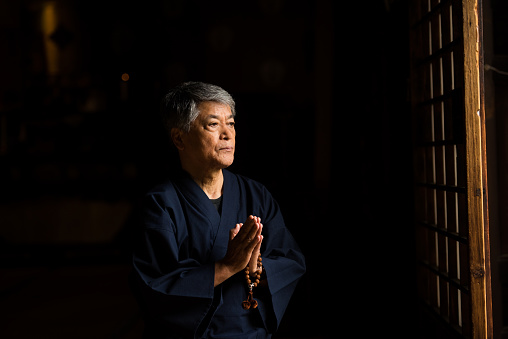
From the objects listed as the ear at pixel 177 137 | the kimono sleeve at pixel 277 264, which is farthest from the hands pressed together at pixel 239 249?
the ear at pixel 177 137

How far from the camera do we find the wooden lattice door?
5.71 ft

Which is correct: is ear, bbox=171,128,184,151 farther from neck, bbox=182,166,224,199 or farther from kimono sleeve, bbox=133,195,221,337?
kimono sleeve, bbox=133,195,221,337

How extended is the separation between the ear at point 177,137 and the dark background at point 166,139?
1.55 meters

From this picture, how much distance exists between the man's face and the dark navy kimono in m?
0.14

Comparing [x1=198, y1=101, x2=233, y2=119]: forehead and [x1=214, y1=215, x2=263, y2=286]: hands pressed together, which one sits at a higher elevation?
[x1=198, y1=101, x2=233, y2=119]: forehead

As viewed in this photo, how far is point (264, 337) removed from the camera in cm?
163

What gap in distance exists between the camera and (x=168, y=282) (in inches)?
56.8

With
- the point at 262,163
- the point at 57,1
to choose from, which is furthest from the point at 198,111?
the point at 57,1

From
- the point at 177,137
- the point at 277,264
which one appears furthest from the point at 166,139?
the point at 277,264

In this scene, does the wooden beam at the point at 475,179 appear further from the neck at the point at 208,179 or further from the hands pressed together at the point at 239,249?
the neck at the point at 208,179

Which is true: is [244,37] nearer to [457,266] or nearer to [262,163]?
[262,163]

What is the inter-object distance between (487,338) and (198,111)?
156 cm

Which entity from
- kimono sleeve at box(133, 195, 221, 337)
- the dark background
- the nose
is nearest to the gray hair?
the nose

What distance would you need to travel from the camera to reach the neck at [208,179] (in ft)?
5.46
